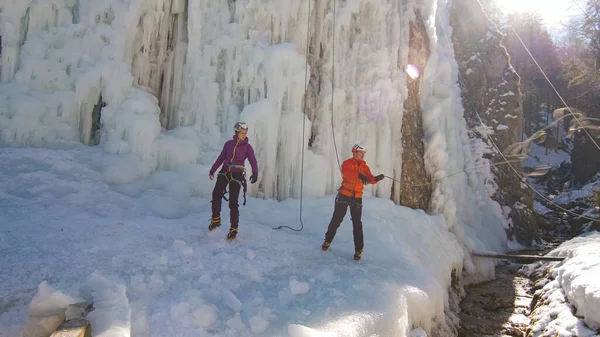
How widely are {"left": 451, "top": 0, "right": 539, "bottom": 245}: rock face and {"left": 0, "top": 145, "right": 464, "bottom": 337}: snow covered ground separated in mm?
10316

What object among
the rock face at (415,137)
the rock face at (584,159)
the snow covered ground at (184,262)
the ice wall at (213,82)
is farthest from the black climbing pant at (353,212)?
the rock face at (584,159)

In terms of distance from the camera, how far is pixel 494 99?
1947 cm

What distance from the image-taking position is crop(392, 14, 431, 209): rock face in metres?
10.8

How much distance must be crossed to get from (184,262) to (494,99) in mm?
18845

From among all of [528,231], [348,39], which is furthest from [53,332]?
[528,231]

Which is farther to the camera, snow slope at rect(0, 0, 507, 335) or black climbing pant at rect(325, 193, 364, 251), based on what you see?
black climbing pant at rect(325, 193, 364, 251)

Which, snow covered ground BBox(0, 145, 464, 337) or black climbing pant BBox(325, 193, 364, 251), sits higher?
black climbing pant BBox(325, 193, 364, 251)

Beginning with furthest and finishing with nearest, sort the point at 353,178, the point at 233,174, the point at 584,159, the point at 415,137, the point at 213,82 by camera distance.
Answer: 1. the point at 584,159
2. the point at 415,137
3. the point at 213,82
4. the point at 353,178
5. the point at 233,174

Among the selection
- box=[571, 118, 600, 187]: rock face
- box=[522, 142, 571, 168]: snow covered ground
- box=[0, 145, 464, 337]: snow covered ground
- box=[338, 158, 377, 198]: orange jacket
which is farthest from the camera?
box=[522, 142, 571, 168]: snow covered ground

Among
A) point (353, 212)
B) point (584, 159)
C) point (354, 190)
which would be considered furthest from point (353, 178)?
point (584, 159)

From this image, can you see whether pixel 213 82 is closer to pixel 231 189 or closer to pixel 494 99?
pixel 231 189

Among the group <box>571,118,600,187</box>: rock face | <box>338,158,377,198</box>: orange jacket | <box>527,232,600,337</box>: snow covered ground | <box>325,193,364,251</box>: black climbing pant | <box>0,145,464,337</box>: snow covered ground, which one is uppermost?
<box>571,118,600,187</box>: rock face

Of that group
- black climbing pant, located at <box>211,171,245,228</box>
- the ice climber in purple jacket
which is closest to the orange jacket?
the ice climber in purple jacket

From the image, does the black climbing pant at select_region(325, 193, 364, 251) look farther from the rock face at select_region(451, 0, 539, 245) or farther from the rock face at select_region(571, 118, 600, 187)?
the rock face at select_region(571, 118, 600, 187)
